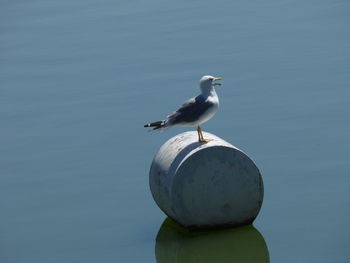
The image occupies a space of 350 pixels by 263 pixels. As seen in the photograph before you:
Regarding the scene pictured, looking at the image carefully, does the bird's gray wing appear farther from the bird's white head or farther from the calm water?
the calm water

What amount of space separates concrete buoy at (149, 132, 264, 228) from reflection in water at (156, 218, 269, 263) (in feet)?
0.46

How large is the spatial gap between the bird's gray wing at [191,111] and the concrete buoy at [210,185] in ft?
1.05

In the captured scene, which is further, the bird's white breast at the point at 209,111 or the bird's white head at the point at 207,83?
the bird's white head at the point at 207,83

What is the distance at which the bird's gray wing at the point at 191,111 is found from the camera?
11555mm

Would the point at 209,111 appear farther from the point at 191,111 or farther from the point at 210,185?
the point at 210,185

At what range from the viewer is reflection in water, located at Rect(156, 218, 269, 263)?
11.0 m

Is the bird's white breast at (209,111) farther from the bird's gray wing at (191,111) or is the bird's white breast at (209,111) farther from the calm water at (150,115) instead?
the calm water at (150,115)

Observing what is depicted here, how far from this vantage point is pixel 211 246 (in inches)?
444

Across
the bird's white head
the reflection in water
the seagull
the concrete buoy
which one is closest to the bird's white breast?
the seagull

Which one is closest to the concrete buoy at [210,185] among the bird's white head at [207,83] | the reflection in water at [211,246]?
the reflection in water at [211,246]

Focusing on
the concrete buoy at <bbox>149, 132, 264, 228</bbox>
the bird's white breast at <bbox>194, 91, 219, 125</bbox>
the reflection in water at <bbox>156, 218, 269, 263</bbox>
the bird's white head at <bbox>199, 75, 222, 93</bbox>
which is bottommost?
the reflection in water at <bbox>156, 218, 269, 263</bbox>

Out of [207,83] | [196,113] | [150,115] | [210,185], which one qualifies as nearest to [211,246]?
[210,185]

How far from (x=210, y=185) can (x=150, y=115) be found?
165 inches

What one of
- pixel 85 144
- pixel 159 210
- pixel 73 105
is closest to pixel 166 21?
pixel 73 105
